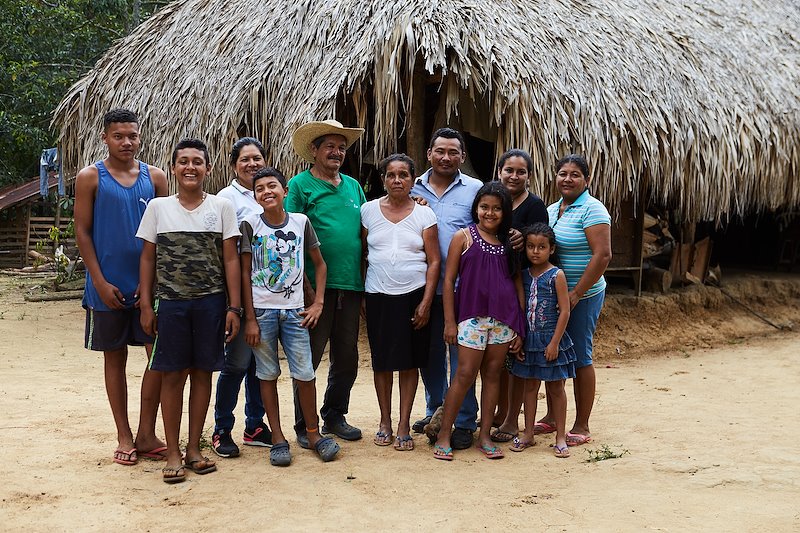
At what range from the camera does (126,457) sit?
339cm

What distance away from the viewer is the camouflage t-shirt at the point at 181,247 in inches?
124

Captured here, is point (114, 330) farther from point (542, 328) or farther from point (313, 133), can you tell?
point (542, 328)

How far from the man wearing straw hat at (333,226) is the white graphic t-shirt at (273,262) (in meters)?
0.21

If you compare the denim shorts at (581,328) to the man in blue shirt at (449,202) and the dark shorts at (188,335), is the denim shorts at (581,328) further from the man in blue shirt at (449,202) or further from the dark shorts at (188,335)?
the dark shorts at (188,335)

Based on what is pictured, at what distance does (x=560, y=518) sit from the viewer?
2.79 meters

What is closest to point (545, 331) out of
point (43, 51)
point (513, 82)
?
point (513, 82)

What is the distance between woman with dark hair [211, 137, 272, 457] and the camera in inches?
136

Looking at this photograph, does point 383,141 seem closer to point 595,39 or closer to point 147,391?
point 595,39

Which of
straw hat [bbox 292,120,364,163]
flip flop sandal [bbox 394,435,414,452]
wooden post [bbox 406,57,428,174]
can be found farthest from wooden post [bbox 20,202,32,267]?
flip flop sandal [bbox 394,435,414,452]

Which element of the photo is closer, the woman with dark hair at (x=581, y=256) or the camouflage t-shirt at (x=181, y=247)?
the camouflage t-shirt at (x=181, y=247)

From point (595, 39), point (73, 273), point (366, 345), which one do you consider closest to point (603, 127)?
point (595, 39)

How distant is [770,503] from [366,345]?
4.00 meters

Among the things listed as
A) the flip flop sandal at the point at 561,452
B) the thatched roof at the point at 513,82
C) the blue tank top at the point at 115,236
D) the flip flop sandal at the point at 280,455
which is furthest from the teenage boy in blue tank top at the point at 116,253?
the thatched roof at the point at 513,82

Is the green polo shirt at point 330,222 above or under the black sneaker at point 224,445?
above
